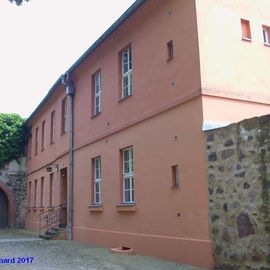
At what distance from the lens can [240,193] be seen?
7.77 m

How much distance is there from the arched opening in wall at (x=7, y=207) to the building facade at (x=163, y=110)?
11.7 m

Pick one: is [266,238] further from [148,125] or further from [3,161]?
[3,161]

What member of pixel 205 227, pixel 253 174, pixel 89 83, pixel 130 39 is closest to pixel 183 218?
pixel 205 227

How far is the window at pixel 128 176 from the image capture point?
11945mm

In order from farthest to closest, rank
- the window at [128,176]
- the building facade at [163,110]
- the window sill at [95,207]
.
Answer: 1. the window sill at [95,207]
2. the window at [128,176]
3. the building facade at [163,110]

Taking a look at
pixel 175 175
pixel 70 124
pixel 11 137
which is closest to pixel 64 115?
pixel 70 124

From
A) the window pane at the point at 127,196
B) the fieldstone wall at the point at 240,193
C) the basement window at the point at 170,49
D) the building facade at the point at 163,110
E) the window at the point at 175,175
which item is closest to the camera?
the fieldstone wall at the point at 240,193

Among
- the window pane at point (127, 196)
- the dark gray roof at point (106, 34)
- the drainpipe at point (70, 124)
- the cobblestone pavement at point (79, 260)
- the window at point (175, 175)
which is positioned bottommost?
the cobblestone pavement at point (79, 260)

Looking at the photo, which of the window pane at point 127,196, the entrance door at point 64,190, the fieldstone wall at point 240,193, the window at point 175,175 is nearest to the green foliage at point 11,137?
the entrance door at point 64,190

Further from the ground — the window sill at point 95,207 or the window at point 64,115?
the window at point 64,115

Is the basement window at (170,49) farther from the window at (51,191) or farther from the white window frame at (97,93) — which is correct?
the window at (51,191)

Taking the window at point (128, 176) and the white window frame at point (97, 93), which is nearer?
the window at point (128, 176)

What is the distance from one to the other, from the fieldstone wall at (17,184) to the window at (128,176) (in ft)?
49.4

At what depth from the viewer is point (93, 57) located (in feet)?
48.9
